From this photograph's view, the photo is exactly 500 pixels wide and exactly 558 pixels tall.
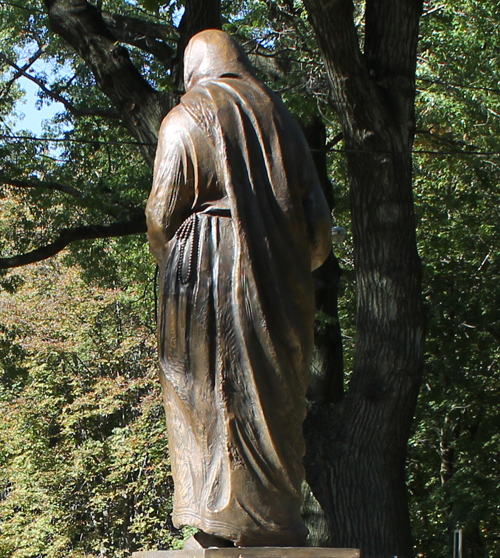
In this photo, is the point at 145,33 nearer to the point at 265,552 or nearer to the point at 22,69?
the point at 22,69

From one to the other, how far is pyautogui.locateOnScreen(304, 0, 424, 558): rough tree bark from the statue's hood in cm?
568

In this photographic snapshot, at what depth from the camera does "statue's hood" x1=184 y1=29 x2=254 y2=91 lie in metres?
4.63

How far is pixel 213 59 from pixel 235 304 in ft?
3.97

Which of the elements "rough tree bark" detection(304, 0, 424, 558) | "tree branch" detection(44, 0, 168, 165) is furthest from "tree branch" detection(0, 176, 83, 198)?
"rough tree bark" detection(304, 0, 424, 558)

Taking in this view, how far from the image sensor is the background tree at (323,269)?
10266 mm

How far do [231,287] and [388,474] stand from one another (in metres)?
6.30

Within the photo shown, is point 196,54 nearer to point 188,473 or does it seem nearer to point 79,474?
point 188,473

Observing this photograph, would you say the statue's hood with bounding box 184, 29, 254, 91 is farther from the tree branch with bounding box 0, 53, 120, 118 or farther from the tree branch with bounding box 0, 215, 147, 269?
the tree branch with bounding box 0, 53, 120, 118

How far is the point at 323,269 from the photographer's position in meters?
12.3

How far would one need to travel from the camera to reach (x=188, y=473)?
163 inches

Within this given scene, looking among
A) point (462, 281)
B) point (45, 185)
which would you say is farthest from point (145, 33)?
point (462, 281)

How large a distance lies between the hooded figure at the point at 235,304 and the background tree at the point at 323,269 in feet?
19.7

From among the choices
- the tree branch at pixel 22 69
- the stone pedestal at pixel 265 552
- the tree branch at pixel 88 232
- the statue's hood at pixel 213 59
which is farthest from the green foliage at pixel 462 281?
the stone pedestal at pixel 265 552

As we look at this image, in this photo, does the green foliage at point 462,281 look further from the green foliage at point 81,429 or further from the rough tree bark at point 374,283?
the green foliage at point 81,429
